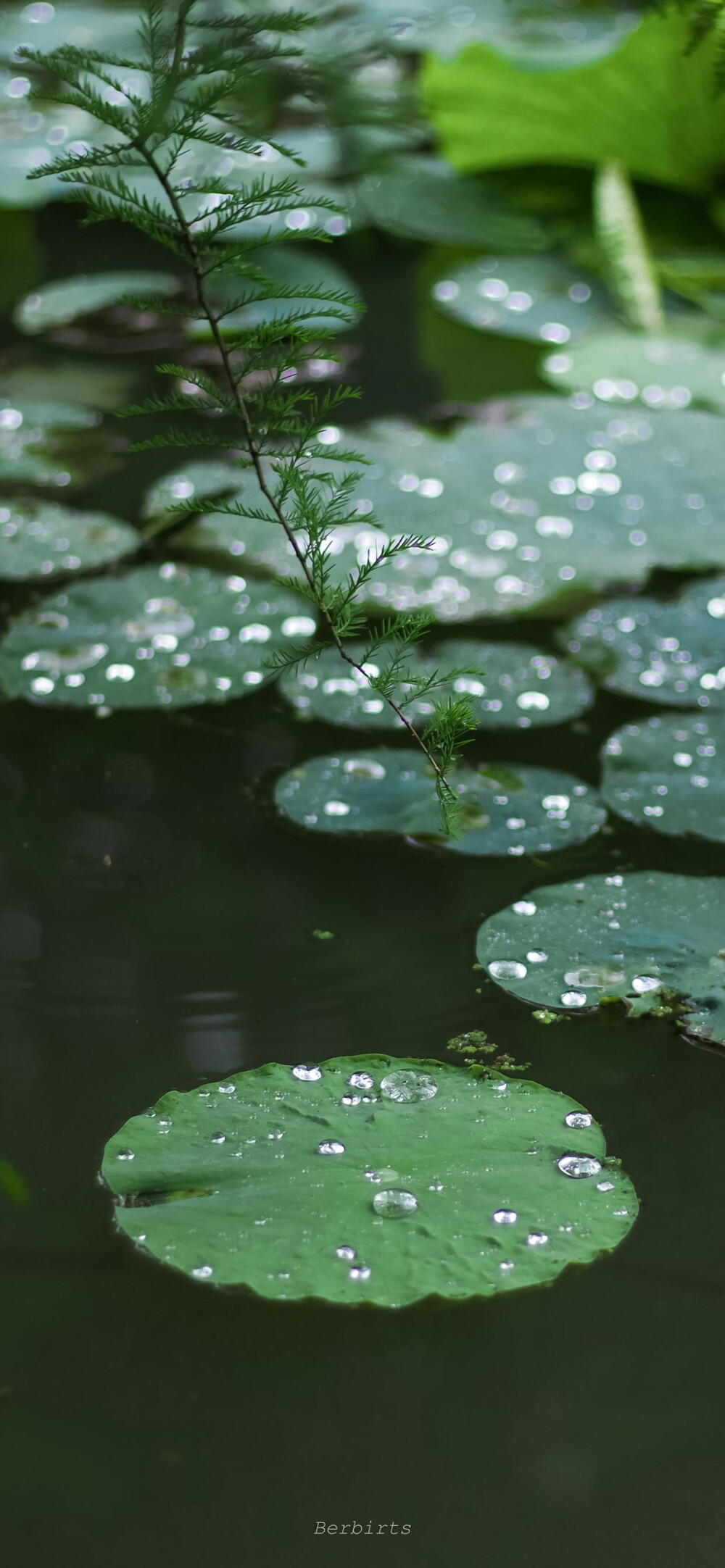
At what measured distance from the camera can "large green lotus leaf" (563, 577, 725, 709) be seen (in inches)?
43.6

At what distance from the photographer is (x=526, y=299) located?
1.94 meters

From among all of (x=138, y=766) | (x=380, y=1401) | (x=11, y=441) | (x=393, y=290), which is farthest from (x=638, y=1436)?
(x=393, y=290)

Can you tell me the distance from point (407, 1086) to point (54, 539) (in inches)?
31.2

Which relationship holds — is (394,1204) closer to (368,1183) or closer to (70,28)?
(368,1183)

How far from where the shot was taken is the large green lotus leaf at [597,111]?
1.90 metres

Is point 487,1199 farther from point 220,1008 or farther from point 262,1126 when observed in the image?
point 220,1008

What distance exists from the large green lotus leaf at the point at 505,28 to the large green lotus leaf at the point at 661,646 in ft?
4.53

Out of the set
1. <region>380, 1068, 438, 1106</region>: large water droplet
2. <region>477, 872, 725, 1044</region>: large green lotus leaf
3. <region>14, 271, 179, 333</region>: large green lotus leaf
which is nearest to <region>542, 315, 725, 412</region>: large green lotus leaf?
<region>14, 271, 179, 333</region>: large green lotus leaf

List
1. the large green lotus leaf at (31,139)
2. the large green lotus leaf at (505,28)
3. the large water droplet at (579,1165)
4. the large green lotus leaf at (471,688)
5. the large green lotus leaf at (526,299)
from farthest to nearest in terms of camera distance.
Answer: the large green lotus leaf at (505,28) < the large green lotus leaf at (31,139) < the large green lotus leaf at (526,299) < the large green lotus leaf at (471,688) < the large water droplet at (579,1165)

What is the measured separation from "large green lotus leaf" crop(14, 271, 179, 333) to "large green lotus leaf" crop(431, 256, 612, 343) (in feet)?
1.47

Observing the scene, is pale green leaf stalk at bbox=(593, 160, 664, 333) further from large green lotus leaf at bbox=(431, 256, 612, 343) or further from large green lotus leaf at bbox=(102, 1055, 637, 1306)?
large green lotus leaf at bbox=(102, 1055, 637, 1306)

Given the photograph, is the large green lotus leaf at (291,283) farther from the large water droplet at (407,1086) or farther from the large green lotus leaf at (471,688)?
the large water droplet at (407,1086)

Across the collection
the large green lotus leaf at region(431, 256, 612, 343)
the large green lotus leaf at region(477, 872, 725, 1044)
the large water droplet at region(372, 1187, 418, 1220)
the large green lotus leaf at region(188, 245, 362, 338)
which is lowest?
the large green lotus leaf at region(477, 872, 725, 1044)

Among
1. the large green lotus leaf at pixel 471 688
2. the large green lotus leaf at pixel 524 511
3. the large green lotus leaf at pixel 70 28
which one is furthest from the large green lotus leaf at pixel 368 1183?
the large green lotus leaf at pixel 70 28
